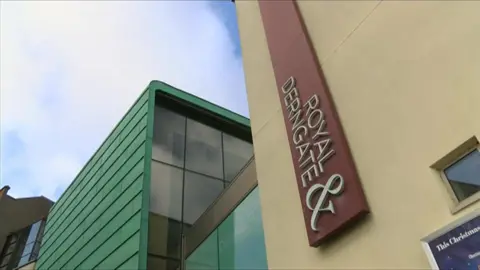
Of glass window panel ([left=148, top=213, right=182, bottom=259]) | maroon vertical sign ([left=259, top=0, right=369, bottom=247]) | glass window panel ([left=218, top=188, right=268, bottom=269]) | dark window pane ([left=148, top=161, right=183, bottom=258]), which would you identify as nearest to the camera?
maroon vertical sign ([left=259, top=0, right=369, bottom=247])

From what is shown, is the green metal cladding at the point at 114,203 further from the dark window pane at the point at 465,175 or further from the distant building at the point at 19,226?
the dark window pane at the point at 465,175

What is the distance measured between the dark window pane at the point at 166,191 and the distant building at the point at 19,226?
48.6 ft

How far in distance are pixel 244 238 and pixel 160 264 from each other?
3270mm

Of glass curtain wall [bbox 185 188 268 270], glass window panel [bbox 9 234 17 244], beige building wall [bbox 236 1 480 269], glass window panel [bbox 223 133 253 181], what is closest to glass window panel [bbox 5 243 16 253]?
glass window panel [bbox 9 234 17 244]

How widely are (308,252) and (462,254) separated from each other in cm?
241

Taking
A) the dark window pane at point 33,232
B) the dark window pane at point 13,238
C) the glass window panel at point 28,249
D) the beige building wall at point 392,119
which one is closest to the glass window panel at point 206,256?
the beige building wall at point 392,119

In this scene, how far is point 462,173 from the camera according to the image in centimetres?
453

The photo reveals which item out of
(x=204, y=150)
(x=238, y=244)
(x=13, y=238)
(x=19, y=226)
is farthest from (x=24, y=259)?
(x=238, y=244)

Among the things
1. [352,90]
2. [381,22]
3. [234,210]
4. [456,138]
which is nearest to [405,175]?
[456,138]

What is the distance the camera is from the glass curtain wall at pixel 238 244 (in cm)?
898

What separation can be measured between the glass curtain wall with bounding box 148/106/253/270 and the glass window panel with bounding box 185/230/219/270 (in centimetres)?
60

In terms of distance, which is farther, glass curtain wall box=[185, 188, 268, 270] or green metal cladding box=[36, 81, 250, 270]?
green metal cladding box=[36, 81, 250, 270]

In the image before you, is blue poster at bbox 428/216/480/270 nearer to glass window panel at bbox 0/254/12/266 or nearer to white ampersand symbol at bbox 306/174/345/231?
white ampersand symbol at bbox 306/174/345/231

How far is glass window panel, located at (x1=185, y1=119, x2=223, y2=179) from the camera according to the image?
14.7m
